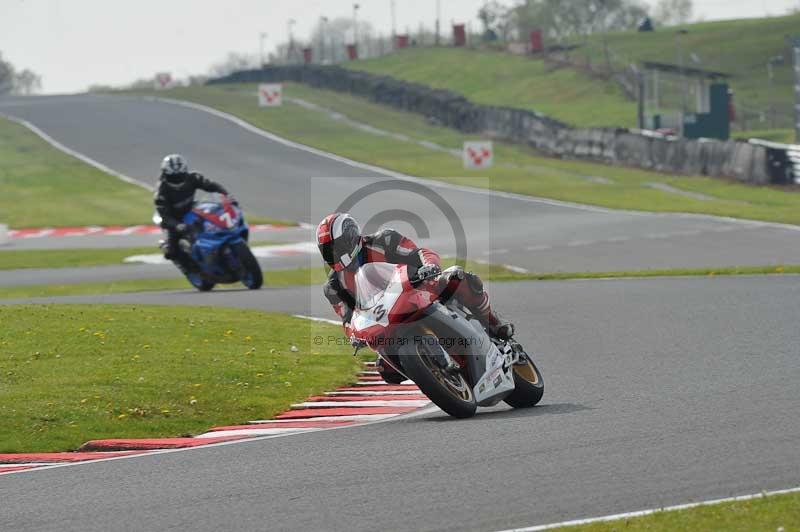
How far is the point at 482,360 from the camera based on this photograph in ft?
33.7

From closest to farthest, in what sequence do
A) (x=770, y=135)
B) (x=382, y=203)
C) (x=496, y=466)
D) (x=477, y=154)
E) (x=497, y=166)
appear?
(x=496, y=466)
(x=382, y=203)
(x=477, y=154)
(x=497, y=166)
(x=770, y=135)

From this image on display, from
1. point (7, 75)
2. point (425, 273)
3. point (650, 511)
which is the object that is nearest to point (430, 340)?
point (425, 273)

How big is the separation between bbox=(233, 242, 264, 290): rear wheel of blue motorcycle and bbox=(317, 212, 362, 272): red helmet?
11.3m

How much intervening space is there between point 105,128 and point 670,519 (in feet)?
184

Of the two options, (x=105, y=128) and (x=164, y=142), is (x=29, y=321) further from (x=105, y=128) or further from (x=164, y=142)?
(x=105, y=128)

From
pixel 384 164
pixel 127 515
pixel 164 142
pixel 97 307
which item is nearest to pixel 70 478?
pixel 127 515

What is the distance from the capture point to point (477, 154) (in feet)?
A: 149

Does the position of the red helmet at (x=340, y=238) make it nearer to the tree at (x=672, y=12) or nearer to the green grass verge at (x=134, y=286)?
the green grass verge at (x=134, y=286)

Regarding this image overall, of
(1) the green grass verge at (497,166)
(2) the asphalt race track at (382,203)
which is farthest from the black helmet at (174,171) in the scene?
(1) the green grass verge at (497,166)

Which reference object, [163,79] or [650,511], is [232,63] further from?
[650,511]

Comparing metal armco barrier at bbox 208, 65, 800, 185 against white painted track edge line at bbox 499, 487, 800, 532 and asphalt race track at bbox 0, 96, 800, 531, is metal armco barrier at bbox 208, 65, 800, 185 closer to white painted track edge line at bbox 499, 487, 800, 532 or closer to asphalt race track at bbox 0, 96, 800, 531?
asphalt race track at bbox 0, 96, 800, 531

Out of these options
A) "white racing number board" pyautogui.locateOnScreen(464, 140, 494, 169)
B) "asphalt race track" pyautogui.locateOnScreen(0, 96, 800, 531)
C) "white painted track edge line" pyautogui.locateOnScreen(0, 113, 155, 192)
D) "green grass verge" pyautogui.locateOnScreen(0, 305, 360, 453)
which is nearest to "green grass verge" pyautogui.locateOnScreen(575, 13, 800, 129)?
"white racing number board" pyautogui.locateOnScreen(464, 140, 494, 169)

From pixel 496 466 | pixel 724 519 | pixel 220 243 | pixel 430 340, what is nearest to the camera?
pixel 724 519

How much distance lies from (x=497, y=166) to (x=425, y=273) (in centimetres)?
3848
